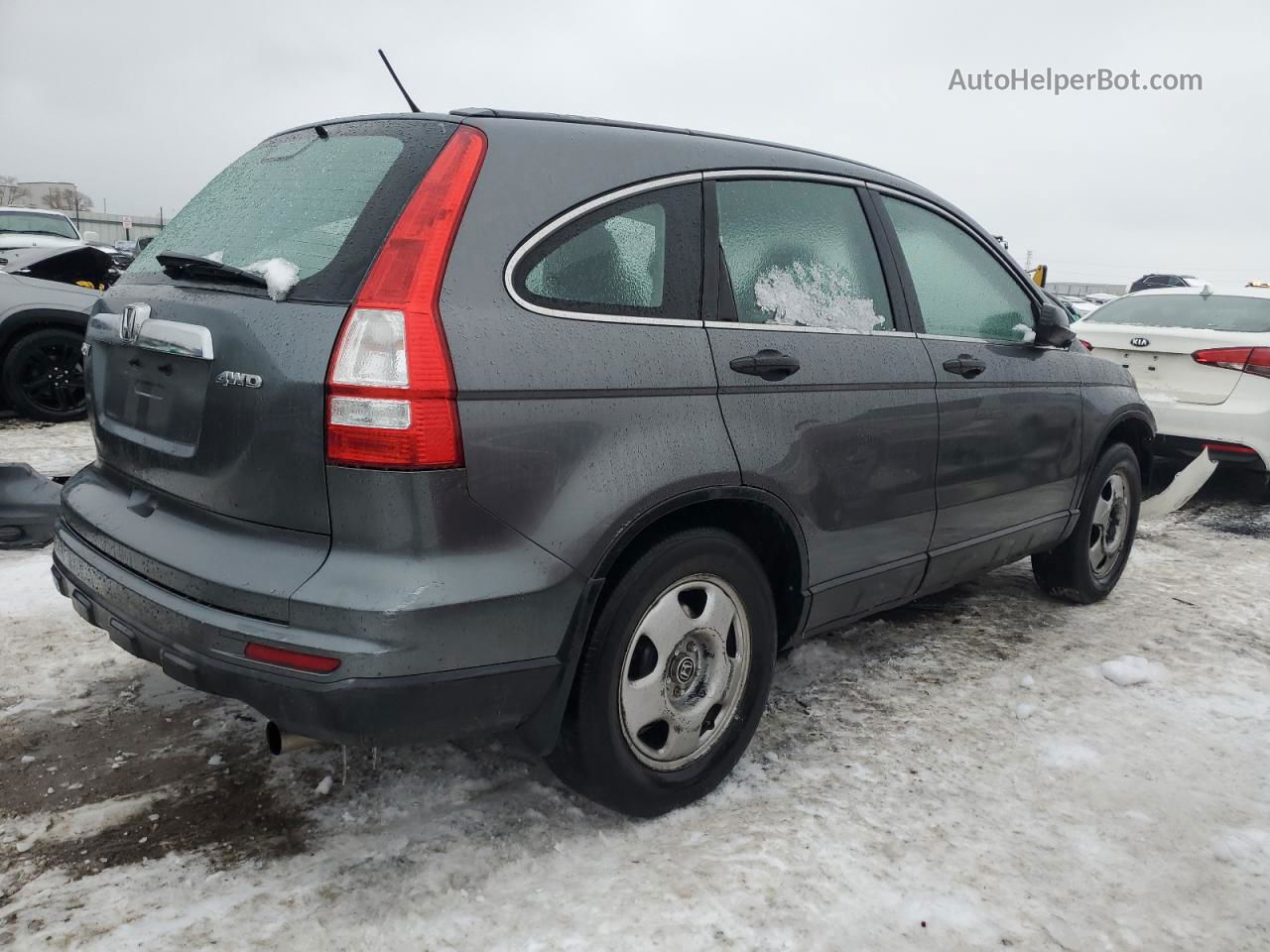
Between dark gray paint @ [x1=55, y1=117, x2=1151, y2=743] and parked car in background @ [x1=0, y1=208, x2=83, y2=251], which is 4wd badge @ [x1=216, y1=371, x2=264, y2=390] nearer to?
dark gray paint @ [x1=55, y1=117, x2=1151, y2=743]

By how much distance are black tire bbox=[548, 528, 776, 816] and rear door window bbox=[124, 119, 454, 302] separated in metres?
0.95

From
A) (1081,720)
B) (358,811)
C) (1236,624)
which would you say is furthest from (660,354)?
(1236,624)

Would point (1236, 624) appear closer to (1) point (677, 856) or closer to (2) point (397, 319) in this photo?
(1) point (677, 856)

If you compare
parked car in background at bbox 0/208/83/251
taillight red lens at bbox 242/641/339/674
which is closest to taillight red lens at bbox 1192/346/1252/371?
taillight red lens at bbox 242/641/339/674

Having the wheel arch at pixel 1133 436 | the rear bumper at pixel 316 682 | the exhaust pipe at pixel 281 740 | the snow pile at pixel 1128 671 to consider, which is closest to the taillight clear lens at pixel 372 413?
the rear bumper at pixel 316 682

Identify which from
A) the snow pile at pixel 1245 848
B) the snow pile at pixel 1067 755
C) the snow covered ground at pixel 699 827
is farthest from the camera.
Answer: the snow pile at pixel 1067 755

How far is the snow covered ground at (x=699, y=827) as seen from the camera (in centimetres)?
216

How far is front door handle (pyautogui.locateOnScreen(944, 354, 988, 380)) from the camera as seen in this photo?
11.0 ft

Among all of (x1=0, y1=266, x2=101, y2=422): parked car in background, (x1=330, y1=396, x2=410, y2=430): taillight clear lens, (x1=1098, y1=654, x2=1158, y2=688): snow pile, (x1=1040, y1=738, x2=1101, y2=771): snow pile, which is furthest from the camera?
(x1=0, y1=266, x2=101, y2=422): parked car in background

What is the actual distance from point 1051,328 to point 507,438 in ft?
8.85

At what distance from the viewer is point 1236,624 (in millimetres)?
4359

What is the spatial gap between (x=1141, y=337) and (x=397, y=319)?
631cm

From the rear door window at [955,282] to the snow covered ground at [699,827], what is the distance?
1.31 meters

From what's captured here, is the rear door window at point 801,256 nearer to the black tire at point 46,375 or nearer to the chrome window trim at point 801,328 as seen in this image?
the chrome window trim at point 801,328
